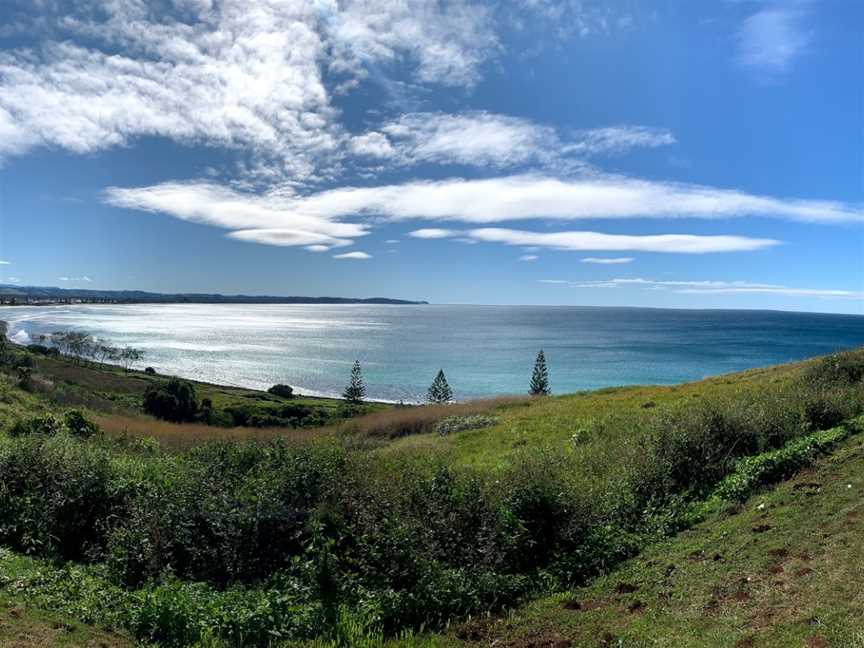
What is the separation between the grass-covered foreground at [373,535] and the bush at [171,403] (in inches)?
1725

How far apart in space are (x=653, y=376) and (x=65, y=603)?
8851 cm

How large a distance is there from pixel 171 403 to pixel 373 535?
49800 mm

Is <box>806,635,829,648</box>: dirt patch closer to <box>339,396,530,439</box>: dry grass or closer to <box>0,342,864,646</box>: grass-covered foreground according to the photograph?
<box>0,342,864,646</box>: grass-covered foreground

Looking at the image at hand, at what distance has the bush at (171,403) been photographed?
49.4 meters

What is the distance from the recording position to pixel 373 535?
7316 mm

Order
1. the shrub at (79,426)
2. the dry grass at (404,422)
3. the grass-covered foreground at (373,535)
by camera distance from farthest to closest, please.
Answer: the dry grass at (404,422) < the shrub at (79,426) < the grass-covered foreground at (373,535)

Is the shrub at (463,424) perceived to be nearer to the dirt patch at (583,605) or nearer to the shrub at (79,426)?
the shrub at (79,426)

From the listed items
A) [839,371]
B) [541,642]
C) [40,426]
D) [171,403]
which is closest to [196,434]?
[40,426]

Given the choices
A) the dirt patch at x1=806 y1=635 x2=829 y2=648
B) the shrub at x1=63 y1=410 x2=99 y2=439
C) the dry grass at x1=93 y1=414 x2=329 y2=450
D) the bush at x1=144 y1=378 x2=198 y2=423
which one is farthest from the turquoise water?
the dirt patch at x1=806 y1=635 x2=829 y2=648

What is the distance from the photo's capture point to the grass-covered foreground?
591 cm

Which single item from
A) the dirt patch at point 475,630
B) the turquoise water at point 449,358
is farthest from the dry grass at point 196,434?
the turquoise water at point 449,358

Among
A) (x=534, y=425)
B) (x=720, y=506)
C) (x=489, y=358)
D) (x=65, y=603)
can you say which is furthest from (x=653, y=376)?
(x=65, y=603)

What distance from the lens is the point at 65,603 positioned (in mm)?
6090

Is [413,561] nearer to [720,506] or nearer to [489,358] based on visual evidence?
[720,506]
